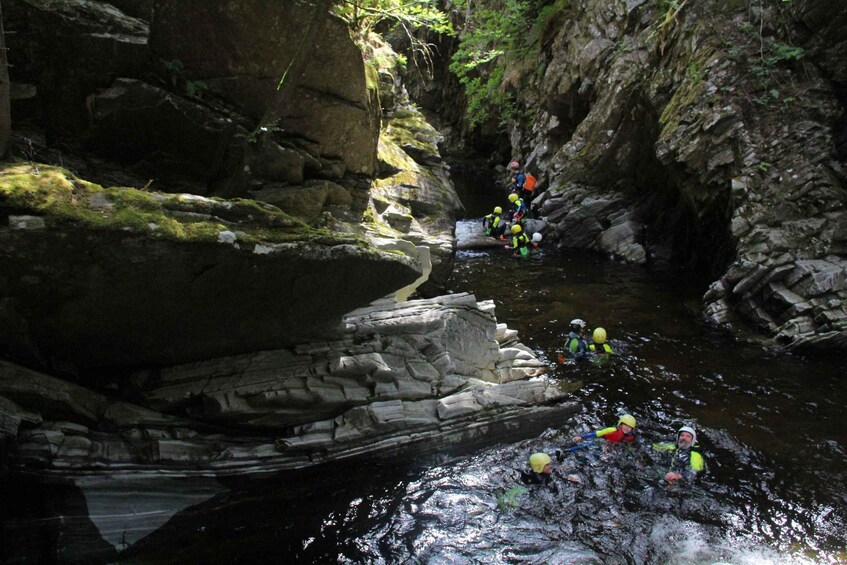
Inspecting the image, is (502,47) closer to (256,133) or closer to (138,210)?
(256,133)

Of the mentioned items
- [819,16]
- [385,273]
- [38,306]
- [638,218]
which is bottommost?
[38,306]

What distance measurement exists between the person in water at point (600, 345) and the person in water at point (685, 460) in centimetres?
341

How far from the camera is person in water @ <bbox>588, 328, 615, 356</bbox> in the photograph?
38.9ft

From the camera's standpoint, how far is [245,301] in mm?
6664

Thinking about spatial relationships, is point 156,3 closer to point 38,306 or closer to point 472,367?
point 38,306

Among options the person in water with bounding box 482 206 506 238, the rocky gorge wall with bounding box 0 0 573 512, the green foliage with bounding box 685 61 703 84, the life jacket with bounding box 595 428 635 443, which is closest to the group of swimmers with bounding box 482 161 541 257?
the person in water with bounding box 482 206 506 238

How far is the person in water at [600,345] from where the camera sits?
11.9 meters

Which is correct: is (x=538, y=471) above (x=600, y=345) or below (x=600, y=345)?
below

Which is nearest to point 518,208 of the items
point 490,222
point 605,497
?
point 490,222

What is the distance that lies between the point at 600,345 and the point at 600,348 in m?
0.07

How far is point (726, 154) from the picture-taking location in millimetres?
14664

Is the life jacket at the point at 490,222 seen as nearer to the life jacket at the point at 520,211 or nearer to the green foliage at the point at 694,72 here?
the life jacket at the point at 520,211

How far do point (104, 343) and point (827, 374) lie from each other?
13.2m

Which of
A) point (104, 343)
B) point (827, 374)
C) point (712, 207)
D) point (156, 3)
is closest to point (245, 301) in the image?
point (104, 343)
